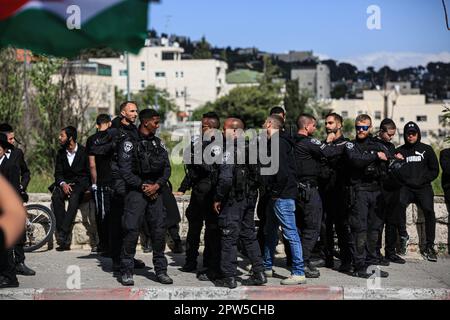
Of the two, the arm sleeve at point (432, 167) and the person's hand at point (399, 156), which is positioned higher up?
the person's hand at point (399, 156)

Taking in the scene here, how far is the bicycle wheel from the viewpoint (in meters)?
10.7

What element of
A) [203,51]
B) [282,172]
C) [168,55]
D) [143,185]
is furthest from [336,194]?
[203,51]

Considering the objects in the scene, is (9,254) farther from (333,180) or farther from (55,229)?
(333,180)

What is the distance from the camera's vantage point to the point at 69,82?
59.9 ft

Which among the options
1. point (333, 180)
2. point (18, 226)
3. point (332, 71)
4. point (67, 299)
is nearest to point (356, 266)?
point (333, 180)

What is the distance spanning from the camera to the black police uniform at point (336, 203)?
9258 mm

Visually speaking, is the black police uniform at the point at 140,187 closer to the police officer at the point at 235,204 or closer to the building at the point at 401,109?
the police officer at the point at 235,204

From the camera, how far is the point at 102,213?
33.6ft

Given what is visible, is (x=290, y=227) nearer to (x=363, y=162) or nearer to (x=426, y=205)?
(x=363, y=162)

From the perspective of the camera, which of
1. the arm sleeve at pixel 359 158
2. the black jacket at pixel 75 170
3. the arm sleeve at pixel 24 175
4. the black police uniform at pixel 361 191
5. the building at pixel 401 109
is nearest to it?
the arm sleeve at pixel 359 158

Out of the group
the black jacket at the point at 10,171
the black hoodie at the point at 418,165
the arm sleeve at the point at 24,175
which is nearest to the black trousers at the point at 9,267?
the black jacket at the point at 10,171

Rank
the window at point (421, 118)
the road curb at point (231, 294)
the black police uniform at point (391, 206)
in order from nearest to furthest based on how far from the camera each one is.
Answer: the road curb at point (231, 294)
the black police uniform at point (391, 206)
the window at point (421, 118)

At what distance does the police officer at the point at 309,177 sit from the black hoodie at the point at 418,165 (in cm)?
164

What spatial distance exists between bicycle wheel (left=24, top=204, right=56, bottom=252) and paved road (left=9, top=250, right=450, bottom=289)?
7.8 inches
